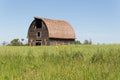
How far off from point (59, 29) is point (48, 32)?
169 inches

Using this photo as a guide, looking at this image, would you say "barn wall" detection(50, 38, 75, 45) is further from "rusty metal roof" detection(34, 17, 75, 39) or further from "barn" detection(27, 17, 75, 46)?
"rusty metal roof" detection(34, 17, 75, 39)

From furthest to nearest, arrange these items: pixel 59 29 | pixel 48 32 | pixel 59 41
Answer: pixel 59 29 < pixel 59 41 < pixel 48 32

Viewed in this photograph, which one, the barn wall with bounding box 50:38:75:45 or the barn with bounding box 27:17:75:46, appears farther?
the barn wall with bounding box 50:38:75:45

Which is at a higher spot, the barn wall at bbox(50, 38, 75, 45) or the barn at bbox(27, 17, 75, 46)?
the barn at bbox(27, 17, 75, 46)

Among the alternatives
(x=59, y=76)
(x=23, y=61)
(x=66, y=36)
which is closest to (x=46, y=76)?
(x=59, y=76)

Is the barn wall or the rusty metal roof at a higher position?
the rusty metal roof

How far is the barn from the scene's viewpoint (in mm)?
59125

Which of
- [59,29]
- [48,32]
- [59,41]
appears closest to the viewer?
[48,32]

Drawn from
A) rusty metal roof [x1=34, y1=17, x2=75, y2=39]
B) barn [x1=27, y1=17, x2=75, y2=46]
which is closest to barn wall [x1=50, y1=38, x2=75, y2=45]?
barn [x1=27, y1=17, x2=75, y2=46]

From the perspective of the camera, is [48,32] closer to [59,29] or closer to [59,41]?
[59,41]

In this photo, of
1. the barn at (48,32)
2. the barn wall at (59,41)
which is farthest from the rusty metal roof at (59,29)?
the barn wall at (59,41)

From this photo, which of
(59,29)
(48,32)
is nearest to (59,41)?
(59,29)

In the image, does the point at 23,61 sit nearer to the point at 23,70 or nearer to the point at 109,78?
the point at 23,70

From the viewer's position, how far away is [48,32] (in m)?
58.5
